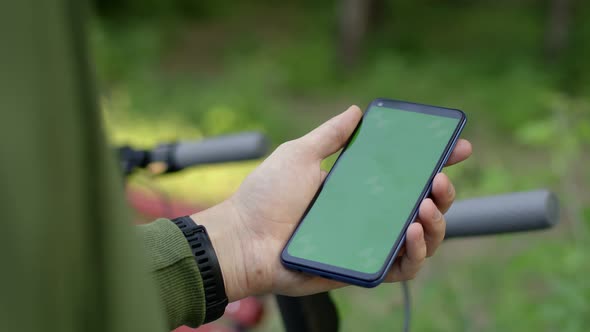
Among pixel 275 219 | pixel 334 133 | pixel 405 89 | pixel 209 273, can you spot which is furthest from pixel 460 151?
pixel 405 89

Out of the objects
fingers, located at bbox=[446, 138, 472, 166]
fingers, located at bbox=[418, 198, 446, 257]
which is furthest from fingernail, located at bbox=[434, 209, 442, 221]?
fingers, located at bbox=[446, 138, 472, 166]

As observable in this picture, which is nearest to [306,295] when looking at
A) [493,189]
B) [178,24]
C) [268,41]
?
[493,189]

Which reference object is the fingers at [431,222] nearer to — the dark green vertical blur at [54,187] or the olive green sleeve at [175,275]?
the olive green sleeve at [175,275]

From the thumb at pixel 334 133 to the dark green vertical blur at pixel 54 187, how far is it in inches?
29.5

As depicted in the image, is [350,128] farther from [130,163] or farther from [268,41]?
[268,41]

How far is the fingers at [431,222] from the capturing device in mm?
1051

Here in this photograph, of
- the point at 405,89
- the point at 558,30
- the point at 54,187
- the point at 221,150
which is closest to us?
the point at 54,187

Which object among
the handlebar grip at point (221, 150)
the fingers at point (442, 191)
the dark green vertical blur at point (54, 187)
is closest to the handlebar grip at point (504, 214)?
the fingers at point (442, 191)

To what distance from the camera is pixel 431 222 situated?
106 cm

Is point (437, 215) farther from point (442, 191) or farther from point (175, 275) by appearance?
point (175, 275)

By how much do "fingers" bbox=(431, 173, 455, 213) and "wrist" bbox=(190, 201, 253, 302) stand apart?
1.05 feet

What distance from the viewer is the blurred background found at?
2203 mm

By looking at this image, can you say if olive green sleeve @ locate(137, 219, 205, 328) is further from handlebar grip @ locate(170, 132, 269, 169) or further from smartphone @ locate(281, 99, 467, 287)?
handlebar grip @ locate(170, 132, 269, 169)

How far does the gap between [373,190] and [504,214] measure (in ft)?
0.62
